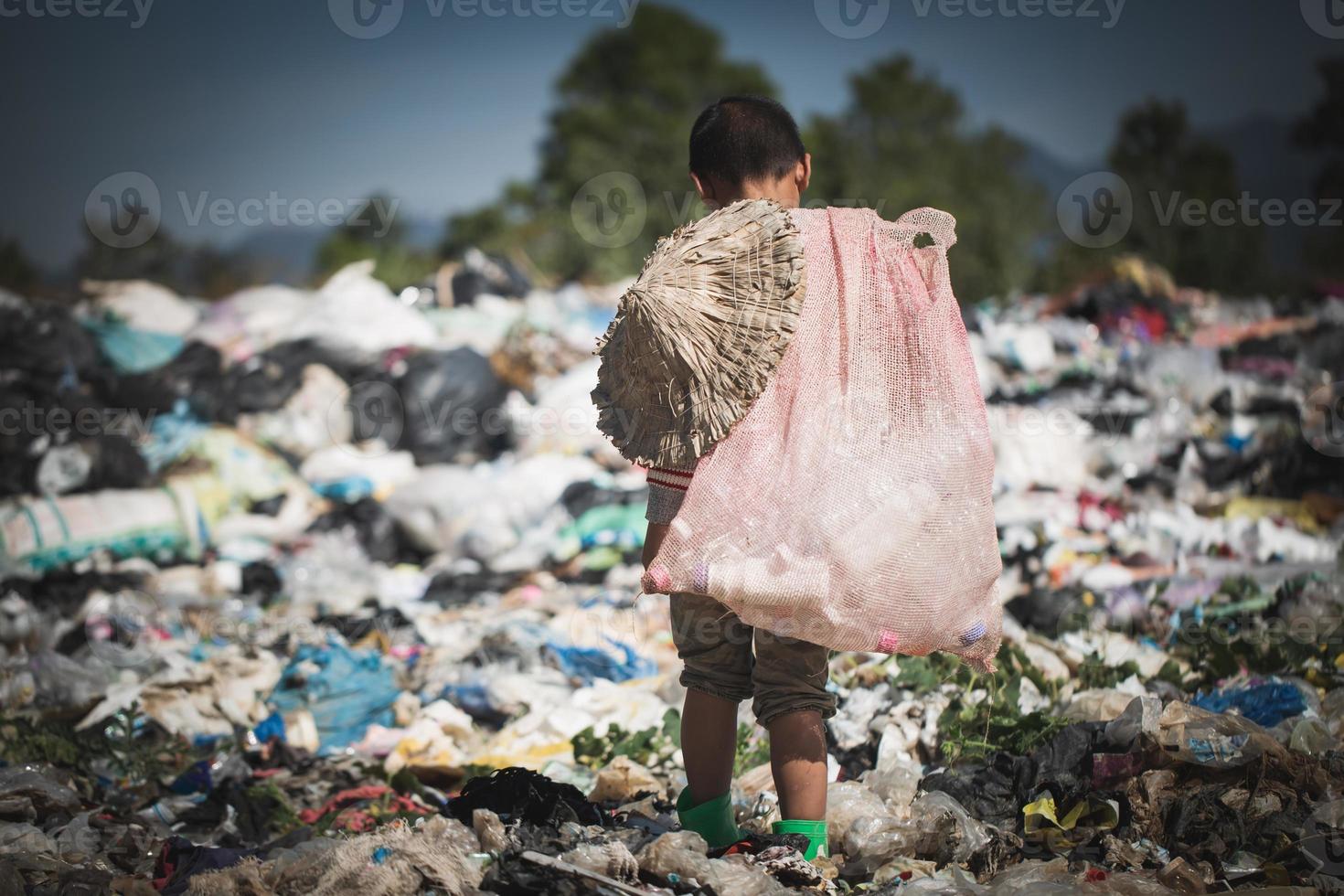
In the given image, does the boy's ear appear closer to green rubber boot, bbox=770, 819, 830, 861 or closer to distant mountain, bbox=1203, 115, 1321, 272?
green rubber boot, bbox=770, 819, 830, 861

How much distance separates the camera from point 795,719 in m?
2.12

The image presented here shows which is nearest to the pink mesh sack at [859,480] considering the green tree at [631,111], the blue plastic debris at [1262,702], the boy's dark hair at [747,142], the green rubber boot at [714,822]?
the boy's dark hair at [747,142]

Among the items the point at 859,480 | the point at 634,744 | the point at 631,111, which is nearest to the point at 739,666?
the point at 859,480

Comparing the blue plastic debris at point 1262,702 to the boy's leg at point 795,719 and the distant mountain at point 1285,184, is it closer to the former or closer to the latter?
the boy's leg at point 795,719

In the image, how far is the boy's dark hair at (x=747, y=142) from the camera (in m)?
2.16

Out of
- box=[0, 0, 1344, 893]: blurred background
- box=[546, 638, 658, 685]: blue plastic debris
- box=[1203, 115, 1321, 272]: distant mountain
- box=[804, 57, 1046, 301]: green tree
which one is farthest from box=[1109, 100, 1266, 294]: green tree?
box=[546, 638, 658, 685]: blue plastic debris

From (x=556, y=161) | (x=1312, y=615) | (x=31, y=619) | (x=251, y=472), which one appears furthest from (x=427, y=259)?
(x=1312, y=615)

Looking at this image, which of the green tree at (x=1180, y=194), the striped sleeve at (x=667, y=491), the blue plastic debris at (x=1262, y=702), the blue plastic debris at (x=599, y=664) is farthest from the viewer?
the green tree at (x=1180, y=194)

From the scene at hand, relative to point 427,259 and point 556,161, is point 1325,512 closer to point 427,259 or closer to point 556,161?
point 427,259

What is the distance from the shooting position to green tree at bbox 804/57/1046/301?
25281mm

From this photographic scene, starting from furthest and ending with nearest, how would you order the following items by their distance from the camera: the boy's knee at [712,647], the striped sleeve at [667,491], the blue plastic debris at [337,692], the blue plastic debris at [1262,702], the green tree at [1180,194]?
1. the green tree at [1180,194]
2. the blue plastic debris at [337,692]
3. the blue plastic debris at [1262,702]
4. the boy's knee at [712,647]
5. the striped sleeve at [667,491]

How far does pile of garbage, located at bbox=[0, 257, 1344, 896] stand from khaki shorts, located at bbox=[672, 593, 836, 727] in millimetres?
280

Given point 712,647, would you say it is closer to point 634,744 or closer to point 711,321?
point 711,321

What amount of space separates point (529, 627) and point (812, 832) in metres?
2.13
